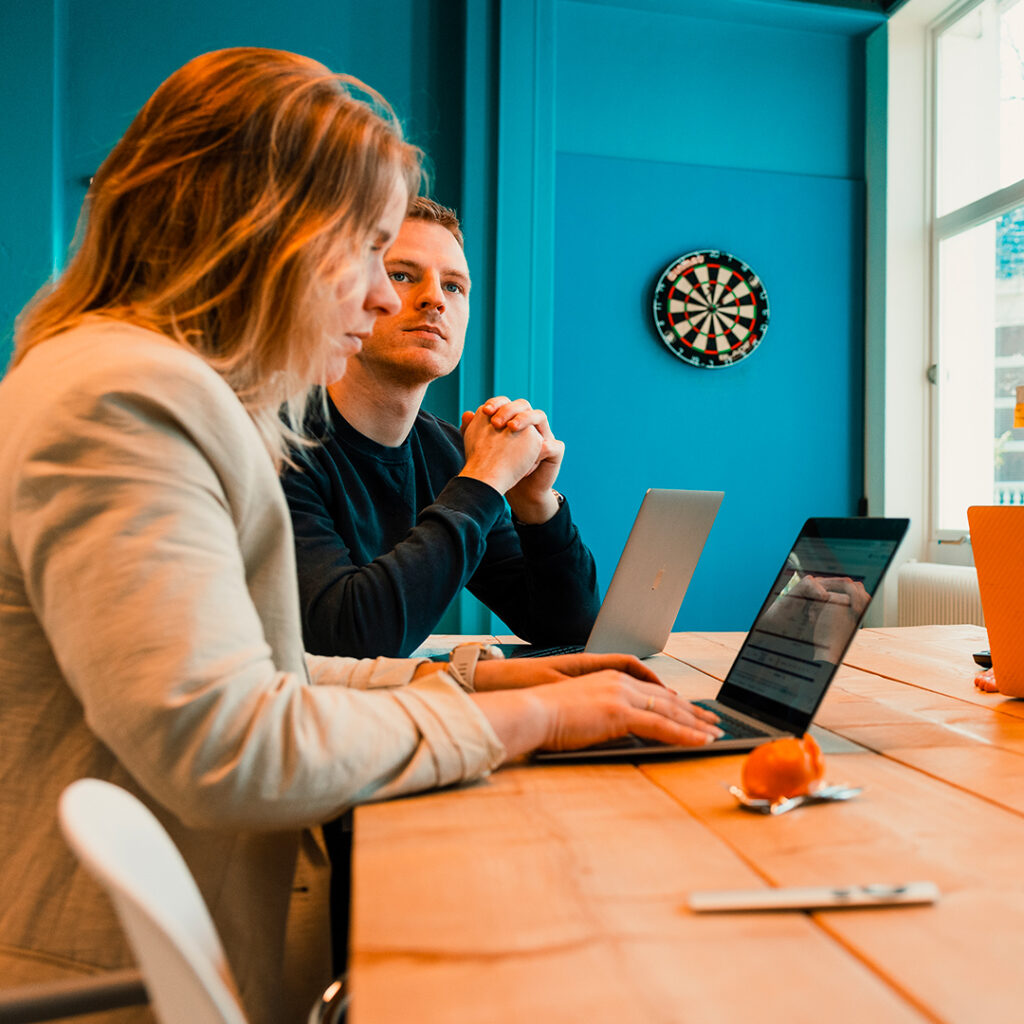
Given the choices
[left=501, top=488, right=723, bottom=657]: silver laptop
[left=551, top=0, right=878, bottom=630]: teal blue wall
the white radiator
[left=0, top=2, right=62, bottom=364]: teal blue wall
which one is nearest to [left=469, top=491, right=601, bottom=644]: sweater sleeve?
[left=501, top=488, right=723, bottom=657]: silver laptop

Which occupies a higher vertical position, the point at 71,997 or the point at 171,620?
the point at 171,620

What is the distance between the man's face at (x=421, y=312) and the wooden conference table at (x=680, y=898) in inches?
41.4

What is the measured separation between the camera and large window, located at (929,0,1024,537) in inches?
146

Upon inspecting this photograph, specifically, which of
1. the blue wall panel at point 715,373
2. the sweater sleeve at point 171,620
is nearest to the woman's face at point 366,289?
the sweater sleeve at point 171,620

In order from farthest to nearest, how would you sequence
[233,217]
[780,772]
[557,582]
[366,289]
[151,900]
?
[557,582] → [366,289] → [233,217] → [780,772] → [151,900]

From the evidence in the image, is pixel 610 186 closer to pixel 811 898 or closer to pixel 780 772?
pixel 780 772

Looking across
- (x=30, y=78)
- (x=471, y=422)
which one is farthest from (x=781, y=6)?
(x=471, y=422)

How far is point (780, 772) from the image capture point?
724 millimetres

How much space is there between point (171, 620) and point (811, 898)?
1.41ft

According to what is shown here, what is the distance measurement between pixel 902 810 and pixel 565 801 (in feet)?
0.85

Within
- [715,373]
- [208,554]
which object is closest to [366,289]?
[208,554]

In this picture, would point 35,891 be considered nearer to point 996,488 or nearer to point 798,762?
point 798,762

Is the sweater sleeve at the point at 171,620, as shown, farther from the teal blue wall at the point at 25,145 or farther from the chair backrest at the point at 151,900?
the teal blue wall at the point at 25,145

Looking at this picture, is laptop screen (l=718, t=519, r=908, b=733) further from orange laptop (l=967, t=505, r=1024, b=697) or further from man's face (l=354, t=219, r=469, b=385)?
man's face (l=354, t=219, r=469, b=385)
